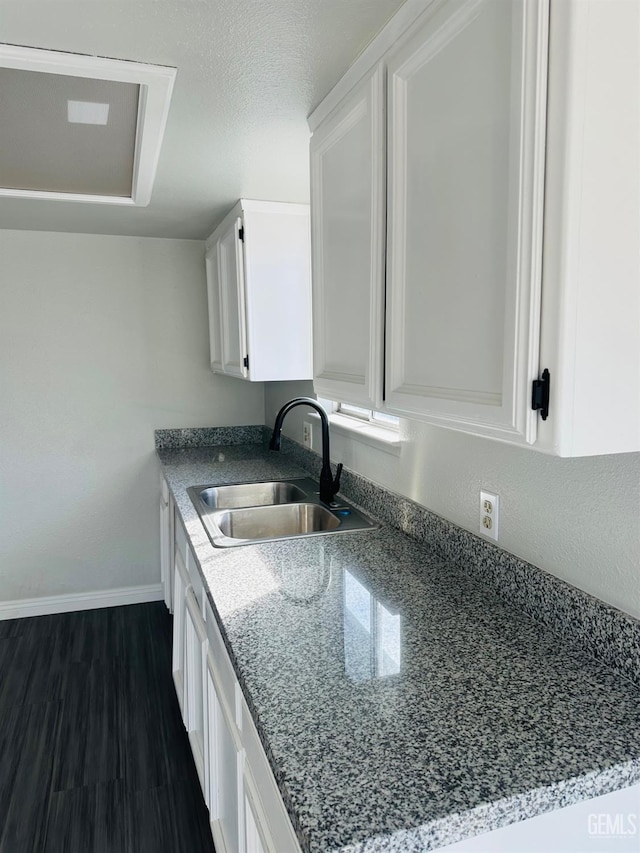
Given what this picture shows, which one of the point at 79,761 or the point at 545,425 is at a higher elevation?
the point at 545,425

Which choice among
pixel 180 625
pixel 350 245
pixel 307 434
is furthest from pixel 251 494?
pixel 350 245

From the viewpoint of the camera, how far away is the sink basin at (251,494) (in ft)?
8.04

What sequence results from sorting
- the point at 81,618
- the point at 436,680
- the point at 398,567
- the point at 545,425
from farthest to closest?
1. the point at 81,618
2. the point at 398,567
3. the point at 436,680
4. the point at 545,425

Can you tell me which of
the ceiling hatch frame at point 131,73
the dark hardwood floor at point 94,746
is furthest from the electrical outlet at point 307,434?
the ceiling hatch frame at point 131,73

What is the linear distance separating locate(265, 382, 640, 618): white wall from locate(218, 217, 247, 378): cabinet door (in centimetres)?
99

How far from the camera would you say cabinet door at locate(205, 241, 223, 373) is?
2.93 meters

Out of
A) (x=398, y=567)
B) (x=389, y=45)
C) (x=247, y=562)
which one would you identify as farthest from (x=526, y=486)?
(x=389, y=45)

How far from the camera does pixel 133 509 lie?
3.42 metres

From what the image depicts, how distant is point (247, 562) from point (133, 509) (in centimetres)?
203

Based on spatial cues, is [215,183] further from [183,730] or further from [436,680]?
[183,730]

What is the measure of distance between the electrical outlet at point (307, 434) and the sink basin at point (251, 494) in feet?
1.10

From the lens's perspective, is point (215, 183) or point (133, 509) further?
point (133, 509)

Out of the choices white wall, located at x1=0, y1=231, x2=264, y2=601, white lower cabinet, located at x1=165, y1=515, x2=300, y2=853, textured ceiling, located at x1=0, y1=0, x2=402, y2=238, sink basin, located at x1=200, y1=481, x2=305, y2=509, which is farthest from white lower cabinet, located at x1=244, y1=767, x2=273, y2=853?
white wall, located at x1=0, y1=231, x2=264, y2=601

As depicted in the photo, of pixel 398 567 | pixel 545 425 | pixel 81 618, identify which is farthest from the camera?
pixel 81 618
